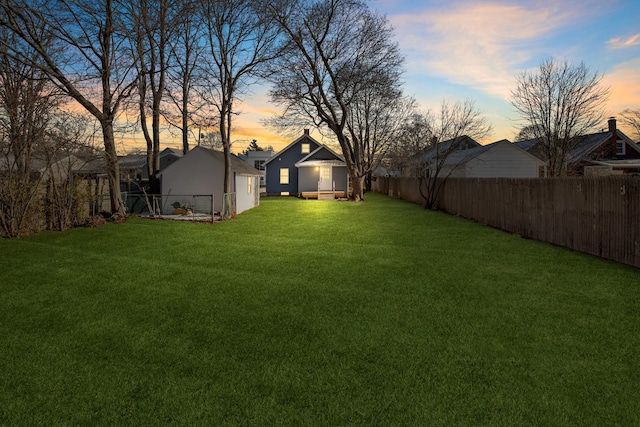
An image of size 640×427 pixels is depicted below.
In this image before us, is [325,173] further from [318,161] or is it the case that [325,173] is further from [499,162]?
[499,162]

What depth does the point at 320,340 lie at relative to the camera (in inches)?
170

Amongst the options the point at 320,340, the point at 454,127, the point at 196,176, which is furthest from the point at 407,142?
the point at 320,340

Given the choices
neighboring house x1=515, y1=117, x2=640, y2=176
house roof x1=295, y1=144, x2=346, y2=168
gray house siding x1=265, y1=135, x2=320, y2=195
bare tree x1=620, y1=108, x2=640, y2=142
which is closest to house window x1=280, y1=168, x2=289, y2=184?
gray house siding x1=265, y1=135, x2=320, y2=195

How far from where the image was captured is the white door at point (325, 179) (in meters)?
33.8

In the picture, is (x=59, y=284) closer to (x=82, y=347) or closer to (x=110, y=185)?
(x=82, y=347)

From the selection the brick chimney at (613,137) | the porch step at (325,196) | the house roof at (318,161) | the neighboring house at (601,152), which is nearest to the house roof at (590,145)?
the neighboring house at (601,152)

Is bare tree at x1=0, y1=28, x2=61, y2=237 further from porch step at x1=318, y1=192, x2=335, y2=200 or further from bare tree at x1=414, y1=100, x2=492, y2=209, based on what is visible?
porch step at x1=318, y1=192, x2=335, y2=200

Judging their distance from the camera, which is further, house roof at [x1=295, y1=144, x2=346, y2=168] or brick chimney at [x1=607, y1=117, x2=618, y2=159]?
brick chimney at [x1=607, y1=117, x2=618, y2=159]

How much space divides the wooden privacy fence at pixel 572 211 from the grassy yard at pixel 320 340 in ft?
1.98

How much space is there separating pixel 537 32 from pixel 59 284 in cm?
1565

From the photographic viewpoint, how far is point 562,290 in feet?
20.3

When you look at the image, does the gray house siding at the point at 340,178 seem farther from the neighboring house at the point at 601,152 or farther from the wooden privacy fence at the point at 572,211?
the wooden privacy fence at the point at 572,211

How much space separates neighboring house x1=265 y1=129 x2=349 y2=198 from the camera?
3378 cm

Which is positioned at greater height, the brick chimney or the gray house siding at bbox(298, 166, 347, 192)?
the brick chimney
